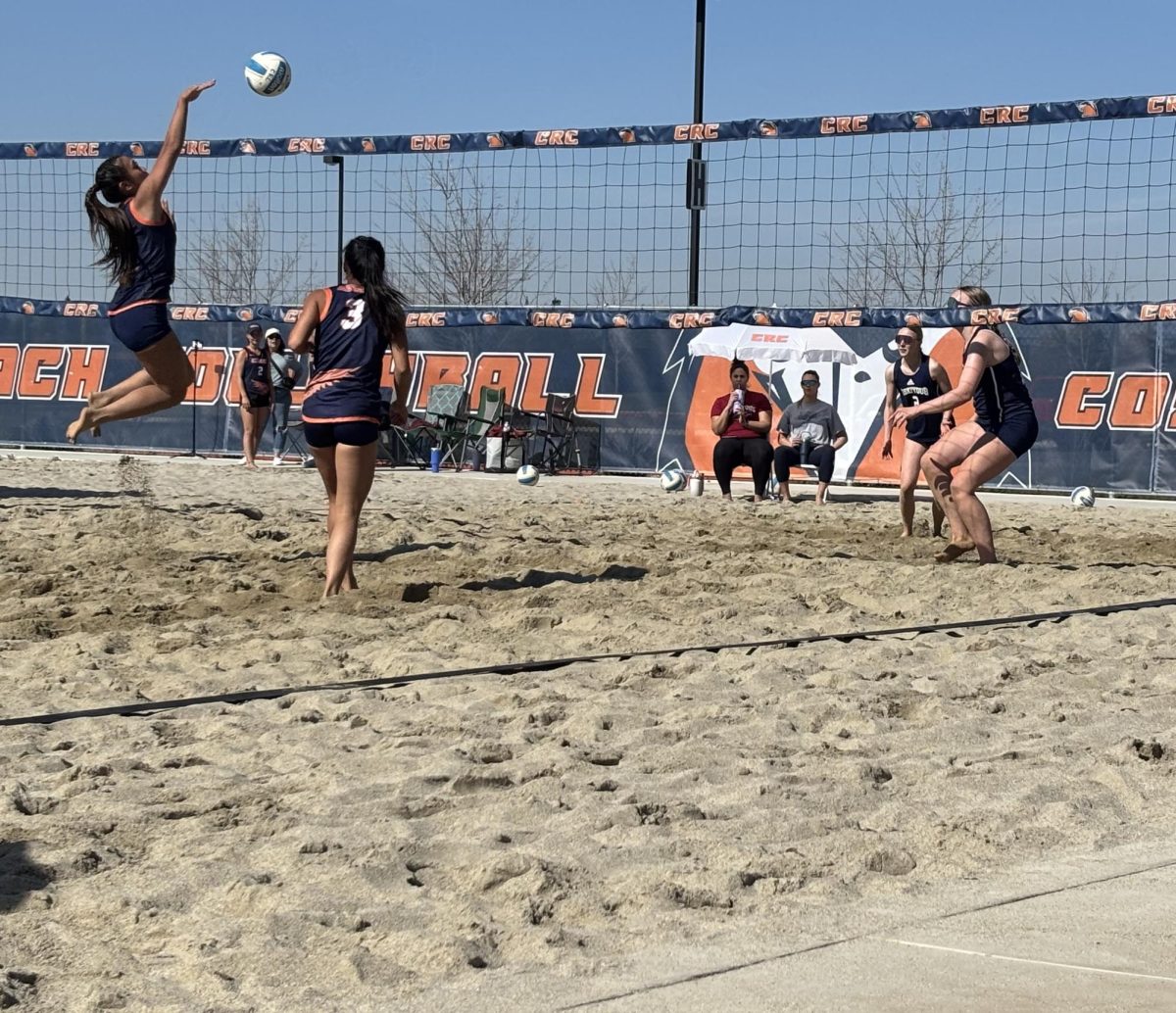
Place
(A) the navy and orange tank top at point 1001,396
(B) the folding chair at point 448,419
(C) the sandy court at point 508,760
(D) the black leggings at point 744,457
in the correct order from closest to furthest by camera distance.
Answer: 1. (C) the sandy court at point 508,760
2. (A) the navy and orange tank top at point 1001,396
3. (D) the black leggings at point 744,457
4. (B) the folding chair at point 448,419

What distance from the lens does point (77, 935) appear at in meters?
2.56

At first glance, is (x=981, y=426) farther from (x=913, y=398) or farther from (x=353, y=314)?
(x=353, y=314)

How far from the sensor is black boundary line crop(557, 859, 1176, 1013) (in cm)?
238

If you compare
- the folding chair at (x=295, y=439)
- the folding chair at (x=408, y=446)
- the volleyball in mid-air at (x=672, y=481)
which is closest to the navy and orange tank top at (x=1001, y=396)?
the volleyball in mid-air at (x=672, y=481)

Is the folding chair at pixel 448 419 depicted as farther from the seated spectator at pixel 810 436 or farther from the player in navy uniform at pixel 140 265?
the player in navy uniform at pixel 140 265

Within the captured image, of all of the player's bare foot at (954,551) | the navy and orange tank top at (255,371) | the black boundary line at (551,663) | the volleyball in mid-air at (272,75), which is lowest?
the black boundary line at (551,663)

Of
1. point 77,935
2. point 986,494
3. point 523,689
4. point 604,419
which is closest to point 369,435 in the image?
point 523,689

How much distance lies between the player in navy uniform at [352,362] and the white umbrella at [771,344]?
9.83m

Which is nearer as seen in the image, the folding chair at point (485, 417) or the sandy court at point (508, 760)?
the sandy court at point (508, 760)

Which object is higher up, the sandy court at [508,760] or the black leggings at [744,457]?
the black leggings at [744,457]

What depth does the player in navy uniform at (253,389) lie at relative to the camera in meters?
15.4

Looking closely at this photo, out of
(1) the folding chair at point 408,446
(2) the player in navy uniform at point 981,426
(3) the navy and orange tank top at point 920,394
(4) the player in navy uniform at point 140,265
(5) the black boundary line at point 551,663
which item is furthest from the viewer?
(1) the folding chair at point 408,446

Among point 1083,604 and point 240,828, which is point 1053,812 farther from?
point 1083,604

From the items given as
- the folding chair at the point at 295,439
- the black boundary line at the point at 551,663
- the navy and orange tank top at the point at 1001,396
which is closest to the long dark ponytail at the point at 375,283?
the black boundary line at the point at 551,663
